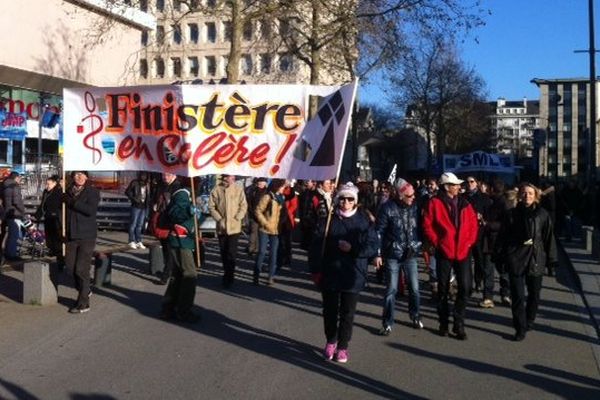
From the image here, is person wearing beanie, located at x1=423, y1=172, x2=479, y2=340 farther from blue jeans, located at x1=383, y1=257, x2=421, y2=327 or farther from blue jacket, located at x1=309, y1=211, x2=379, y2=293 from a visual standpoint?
blue jacket, located at x1=309, y1=211, x2=379, y2=293

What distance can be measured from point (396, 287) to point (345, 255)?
1727 mm

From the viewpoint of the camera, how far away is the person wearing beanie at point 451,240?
8.06 meters

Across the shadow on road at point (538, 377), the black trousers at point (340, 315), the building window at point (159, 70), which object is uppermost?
the building window at point (159, 70)

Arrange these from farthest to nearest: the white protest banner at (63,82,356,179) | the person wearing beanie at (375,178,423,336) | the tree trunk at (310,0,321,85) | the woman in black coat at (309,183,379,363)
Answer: the tree trunk at (310,0,321,85) < the person wearing beanie at (375,178,423,336) < the white protest banner at (63,82,356,179) < the woman in black coat at (309,183,379,363)

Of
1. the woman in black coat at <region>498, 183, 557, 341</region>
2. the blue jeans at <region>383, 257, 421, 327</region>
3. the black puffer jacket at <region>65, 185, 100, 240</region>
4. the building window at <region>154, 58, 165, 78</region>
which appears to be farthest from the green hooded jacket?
the building window at <region>154, 58, 165, 78</region>

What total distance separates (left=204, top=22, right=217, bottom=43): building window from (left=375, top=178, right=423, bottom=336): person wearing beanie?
266 ft

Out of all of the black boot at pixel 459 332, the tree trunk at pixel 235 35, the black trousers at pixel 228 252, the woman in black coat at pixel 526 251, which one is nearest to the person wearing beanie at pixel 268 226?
the black trousers at pixel 228 252

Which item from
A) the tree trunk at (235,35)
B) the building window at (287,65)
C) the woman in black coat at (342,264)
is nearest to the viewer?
the woman in black coat at (342,264)

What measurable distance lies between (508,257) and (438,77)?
4179 centimetres

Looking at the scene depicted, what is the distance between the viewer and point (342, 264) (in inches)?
272

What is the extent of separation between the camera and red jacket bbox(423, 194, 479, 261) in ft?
26.4

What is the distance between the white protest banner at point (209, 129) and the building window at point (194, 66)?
80159mm

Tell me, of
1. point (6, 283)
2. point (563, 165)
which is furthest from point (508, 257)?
point (563, 165)

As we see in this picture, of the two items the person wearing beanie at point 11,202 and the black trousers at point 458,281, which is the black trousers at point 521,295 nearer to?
the black trousers at point 458,281
